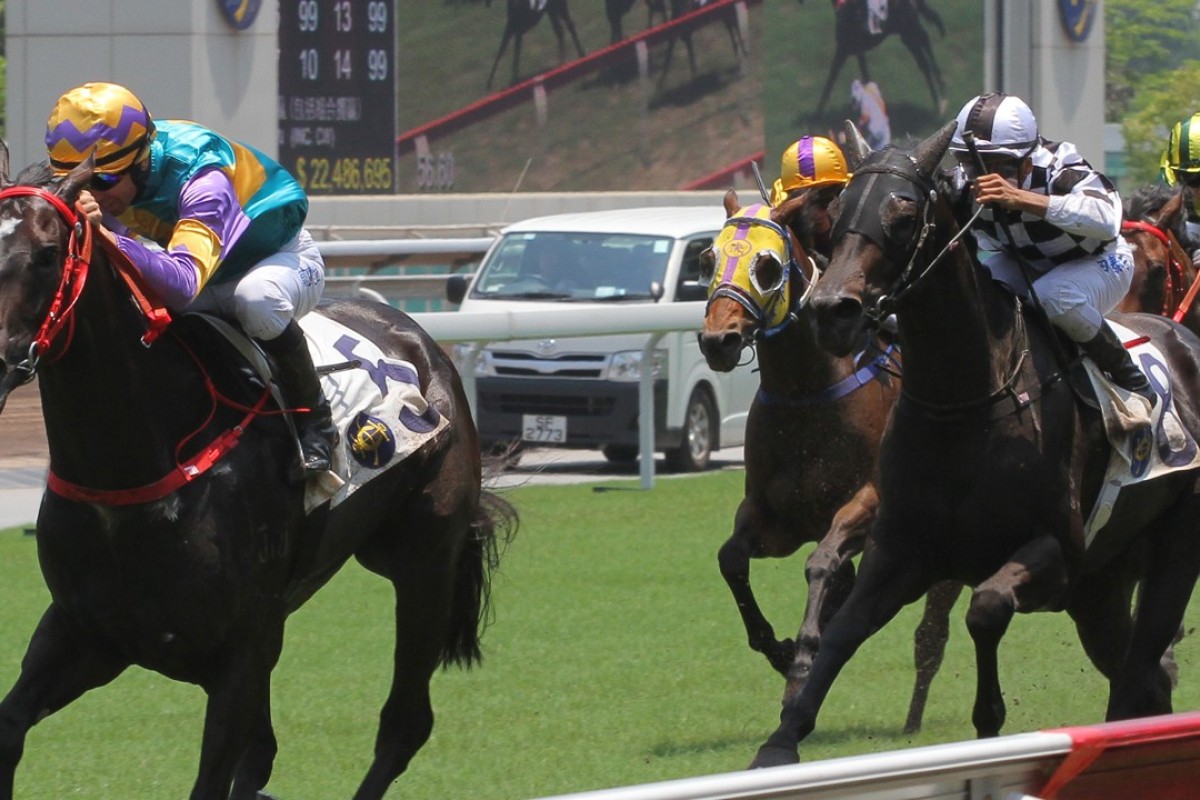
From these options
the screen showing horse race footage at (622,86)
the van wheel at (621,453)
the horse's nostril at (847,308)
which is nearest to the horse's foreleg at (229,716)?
the horse's nostril at (847,308)

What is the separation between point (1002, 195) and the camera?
5691 millimetres

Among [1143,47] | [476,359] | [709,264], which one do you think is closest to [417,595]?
[709,264]

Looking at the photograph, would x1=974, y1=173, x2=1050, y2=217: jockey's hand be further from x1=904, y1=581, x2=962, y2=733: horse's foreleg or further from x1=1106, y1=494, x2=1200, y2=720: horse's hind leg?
x1=904, y1=581, x2=962, y2=733: horse's foreleg

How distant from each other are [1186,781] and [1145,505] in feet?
6.53

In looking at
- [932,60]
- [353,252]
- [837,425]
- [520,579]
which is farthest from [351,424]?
[932,60]

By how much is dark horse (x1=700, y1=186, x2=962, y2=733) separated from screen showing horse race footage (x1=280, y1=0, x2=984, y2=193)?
50.4ft

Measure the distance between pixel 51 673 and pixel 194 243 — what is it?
1080 millimetres

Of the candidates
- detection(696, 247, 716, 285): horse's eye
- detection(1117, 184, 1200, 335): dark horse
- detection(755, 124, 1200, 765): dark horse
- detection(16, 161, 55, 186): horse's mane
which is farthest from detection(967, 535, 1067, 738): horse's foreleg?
detection(1117, 184, 1200, 335): dark horse

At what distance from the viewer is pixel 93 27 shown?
797 inches

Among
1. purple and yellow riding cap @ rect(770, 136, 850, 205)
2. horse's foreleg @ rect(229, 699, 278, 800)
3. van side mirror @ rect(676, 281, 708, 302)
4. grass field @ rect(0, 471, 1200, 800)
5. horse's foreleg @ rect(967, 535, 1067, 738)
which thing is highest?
purple and yellow riding cap @ rect(770, 136, 850, 205)

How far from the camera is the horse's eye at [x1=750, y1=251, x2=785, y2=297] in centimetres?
689

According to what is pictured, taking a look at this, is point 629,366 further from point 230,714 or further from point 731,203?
point 230,714

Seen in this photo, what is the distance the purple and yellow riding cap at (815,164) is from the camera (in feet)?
23.5

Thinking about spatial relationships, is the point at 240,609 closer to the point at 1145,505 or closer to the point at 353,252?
the point at 1145,505
